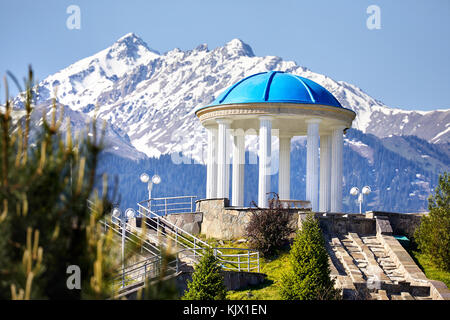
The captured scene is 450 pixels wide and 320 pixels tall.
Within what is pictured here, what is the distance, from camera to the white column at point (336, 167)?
3309cm

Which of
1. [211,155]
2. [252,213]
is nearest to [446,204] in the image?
[252,213]

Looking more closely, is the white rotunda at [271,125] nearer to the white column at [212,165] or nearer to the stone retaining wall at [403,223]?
the white column at [212,165]

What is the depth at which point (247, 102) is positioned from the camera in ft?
100

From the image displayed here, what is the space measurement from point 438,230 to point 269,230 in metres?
6.06

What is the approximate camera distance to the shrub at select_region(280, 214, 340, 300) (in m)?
19.1

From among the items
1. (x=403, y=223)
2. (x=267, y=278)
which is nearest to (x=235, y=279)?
(x=267, y=278)

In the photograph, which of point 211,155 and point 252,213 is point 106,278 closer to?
point 252,213

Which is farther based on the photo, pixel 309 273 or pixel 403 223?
pixel 403 223

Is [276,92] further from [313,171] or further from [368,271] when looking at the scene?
[368,271]

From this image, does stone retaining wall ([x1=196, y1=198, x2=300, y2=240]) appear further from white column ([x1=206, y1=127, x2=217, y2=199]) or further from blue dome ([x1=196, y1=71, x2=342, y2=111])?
blue dome ([x1=196, y1=71, x2=342, y2=111])

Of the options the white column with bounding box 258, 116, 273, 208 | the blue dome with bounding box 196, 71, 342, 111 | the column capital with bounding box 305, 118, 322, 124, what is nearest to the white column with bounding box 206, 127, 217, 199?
the blue dome with bounding box 196, 71, 342, 111

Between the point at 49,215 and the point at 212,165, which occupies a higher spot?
the point at 212,165

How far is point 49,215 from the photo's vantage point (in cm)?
913
